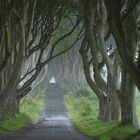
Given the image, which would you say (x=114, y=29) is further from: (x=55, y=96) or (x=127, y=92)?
(x=55, y=96)

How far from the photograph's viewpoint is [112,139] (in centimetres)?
1952

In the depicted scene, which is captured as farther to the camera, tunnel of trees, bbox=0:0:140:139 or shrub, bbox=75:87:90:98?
shrub, bbox=75:87:90:98

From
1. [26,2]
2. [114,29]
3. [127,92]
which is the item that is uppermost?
[26,2]

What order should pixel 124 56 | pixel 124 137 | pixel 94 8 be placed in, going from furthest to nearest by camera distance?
pixel 94 8, pixel 124 137, pixel 124 56

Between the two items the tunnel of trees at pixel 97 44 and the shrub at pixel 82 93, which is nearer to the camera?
the tunnel of trees at pixel 97 44

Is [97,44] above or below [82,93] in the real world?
above

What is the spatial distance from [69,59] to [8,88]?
4265 cm

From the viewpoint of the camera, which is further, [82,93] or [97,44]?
[82,93]

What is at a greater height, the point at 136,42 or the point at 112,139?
the point at 136,42

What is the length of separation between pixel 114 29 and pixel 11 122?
11502mm

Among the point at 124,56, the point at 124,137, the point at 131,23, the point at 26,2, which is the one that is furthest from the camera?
the point at 26,2

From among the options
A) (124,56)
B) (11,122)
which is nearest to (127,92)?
(124,56)

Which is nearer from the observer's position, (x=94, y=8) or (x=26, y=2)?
(x=26, y=2)

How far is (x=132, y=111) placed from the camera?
72.6 feet
